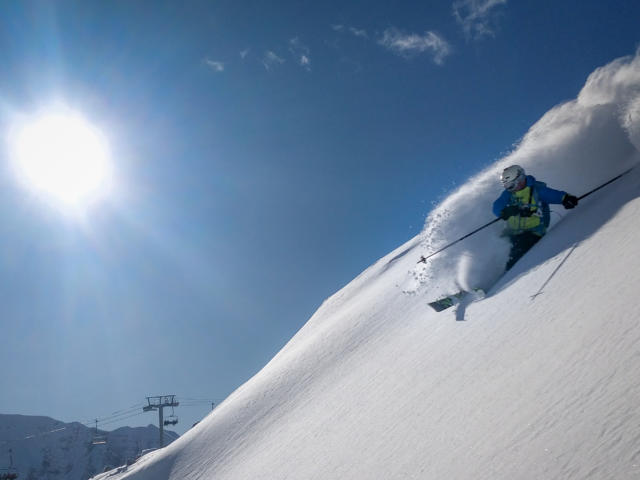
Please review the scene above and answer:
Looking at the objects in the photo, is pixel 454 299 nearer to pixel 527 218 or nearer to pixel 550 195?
pixel 527 218

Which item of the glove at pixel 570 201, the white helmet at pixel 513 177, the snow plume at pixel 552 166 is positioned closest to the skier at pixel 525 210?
the white helmet at pixel 513 177

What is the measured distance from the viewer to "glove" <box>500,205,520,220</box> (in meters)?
5.48

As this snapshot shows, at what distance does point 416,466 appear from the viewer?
2.43m

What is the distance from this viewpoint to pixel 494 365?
2920mm

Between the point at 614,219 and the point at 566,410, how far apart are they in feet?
8.08

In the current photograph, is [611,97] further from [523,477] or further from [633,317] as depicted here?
[523,477]

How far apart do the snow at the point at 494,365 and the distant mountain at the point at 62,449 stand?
187 meters

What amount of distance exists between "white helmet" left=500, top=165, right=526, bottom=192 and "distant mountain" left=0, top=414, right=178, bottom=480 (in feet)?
622

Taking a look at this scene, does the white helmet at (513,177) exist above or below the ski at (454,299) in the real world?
above

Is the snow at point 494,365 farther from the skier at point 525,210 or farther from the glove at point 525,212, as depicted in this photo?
the glove at point 525,212

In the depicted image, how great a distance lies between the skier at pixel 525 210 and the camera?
17.7ft

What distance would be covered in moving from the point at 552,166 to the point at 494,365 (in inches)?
161

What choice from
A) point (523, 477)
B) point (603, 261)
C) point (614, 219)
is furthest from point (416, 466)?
point (614, 219)

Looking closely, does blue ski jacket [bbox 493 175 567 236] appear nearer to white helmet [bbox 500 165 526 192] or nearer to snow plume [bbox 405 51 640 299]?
white helmet [bbox 500 165 526 192]
